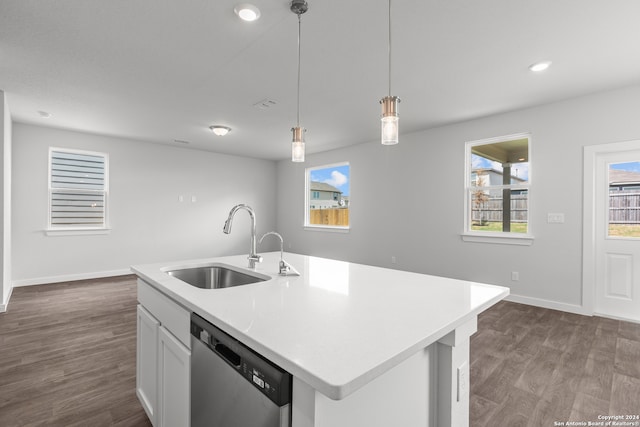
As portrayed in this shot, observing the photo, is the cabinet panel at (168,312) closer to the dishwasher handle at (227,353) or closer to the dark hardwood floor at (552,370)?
the dishwasher handle at (227,353)

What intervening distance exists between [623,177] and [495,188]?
1234 mm

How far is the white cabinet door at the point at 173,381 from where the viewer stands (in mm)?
1175

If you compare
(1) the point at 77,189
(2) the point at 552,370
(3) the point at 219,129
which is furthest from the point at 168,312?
(1) the point at 77,189

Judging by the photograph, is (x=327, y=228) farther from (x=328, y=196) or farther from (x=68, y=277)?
(x=68, y=277)

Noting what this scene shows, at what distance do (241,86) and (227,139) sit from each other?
2.47m

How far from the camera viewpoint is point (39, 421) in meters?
1.71

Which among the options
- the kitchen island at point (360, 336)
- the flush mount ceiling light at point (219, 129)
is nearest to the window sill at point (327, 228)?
the flush mount ceiling light at point (219, 129)

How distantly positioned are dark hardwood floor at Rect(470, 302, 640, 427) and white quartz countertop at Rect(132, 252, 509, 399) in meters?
1.06

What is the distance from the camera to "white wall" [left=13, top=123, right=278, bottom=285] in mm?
4602

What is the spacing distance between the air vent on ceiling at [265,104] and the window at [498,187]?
9.19 ft

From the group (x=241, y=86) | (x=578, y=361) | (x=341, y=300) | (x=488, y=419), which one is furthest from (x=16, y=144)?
(x=578, y=361)

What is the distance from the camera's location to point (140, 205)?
18.4ft

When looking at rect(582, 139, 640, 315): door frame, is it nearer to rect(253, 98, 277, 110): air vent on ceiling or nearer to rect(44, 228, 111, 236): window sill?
rect(253, 98, 277, 110): air vent on ceiling

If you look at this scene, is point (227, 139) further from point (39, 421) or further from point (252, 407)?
point (252, 407)
